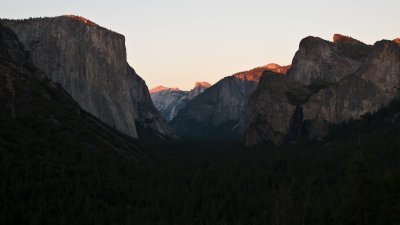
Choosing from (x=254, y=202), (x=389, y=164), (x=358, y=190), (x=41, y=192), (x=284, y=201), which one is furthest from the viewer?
(x=389, y=164)

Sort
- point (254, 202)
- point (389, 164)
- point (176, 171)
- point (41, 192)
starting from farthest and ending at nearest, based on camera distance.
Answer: point (176, 171) → point (389, 164) → point (254, 202) → point (41, 192)

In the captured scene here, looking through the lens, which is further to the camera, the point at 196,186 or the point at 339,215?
the point at 196,186

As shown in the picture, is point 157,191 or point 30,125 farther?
point 30,125

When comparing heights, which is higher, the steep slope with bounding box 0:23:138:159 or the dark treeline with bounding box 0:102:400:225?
the steep slope with bounding box 0:23:138:159

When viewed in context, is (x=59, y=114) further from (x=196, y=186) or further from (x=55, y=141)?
(x=196, y=186)

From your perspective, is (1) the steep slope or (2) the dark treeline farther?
(1) the steep slope

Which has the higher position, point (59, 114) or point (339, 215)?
point (59, 114)

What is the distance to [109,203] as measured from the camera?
481 feet

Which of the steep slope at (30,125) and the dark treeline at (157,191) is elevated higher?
the steep slope at (30,125)

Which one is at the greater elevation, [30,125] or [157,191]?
[30,125]

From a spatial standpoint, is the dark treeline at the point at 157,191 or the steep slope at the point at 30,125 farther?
the steep slope at the point at 30,125

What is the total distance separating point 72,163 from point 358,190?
10293 centimetres

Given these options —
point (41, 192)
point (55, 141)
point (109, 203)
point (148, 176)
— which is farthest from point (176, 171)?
point (41, 192)

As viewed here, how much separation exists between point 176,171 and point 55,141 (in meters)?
39.5
